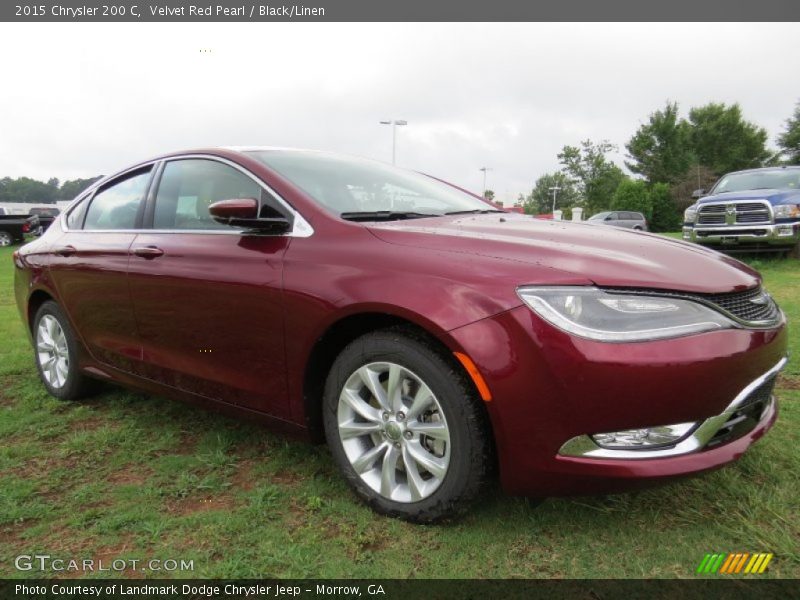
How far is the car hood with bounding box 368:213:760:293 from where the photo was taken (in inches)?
75.5

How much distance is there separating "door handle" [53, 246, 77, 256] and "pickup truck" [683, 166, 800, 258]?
9.44 m

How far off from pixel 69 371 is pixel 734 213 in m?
9.62

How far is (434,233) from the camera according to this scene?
7.42 feet

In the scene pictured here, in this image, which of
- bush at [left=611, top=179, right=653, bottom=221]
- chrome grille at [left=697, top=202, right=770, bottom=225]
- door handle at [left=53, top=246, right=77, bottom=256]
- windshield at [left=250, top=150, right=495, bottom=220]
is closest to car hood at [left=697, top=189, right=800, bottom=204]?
chrome grille at [left=697, top=202, right=770, bottom=225]

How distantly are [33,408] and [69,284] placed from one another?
2.80 feet

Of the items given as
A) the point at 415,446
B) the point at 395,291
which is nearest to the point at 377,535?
the point at 415,446

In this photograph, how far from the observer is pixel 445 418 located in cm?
202

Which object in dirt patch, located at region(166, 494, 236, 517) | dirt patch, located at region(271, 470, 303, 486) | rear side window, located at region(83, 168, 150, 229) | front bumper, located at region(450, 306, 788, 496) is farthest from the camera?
rear side window, located at region(83, 168, 150, 229)

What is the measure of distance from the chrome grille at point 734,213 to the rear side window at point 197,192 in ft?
29.9

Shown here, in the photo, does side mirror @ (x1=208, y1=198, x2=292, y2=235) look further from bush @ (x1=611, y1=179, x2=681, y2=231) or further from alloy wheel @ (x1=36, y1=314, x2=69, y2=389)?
bush @ (x1=611, y1=179, x2=681, y2=231)

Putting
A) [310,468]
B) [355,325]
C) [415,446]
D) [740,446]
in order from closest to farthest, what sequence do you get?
[740,446] < [415,446] < [355,325] < [310,468]

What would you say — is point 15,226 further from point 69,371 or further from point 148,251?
point 148,251

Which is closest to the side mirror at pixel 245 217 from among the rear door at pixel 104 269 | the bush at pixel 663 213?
the rear door at pixel 104 269

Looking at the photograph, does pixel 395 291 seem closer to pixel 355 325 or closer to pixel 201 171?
pixel 355 325
